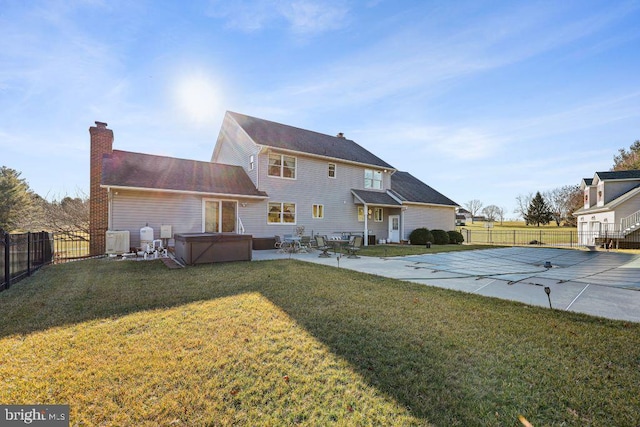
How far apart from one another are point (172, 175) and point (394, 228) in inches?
602

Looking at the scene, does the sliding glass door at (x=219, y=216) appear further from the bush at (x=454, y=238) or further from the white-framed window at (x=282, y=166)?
the bush at (x=454, y=238)

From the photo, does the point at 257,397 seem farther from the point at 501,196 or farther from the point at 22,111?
the point at 501,196

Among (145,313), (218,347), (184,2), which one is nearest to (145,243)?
(145,313)

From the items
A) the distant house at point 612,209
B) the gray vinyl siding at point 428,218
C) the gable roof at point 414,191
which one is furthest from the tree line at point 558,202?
the gable roof at point 414,191

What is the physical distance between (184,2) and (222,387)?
37.2 ft

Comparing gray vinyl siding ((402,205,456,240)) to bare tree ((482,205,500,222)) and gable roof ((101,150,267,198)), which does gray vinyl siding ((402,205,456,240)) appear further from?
bare tree ((482,205,500,222))

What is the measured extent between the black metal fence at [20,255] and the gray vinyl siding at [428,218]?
19476mm

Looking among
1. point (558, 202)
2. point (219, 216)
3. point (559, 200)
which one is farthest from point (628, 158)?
point (219, 216)

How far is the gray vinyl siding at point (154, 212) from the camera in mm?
11953

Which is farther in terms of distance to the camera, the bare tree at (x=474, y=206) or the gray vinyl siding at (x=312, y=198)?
the bare tree at (x=474, y=206)

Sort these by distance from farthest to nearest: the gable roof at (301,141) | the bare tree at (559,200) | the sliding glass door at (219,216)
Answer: the bare tree at (559,200) → the gable roof at (301,141) → the sliding glass door at (219,216)

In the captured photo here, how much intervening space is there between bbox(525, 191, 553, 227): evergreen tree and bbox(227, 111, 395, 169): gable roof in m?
45.0

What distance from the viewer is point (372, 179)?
20.4m

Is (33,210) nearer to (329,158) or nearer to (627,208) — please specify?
(329,158)
